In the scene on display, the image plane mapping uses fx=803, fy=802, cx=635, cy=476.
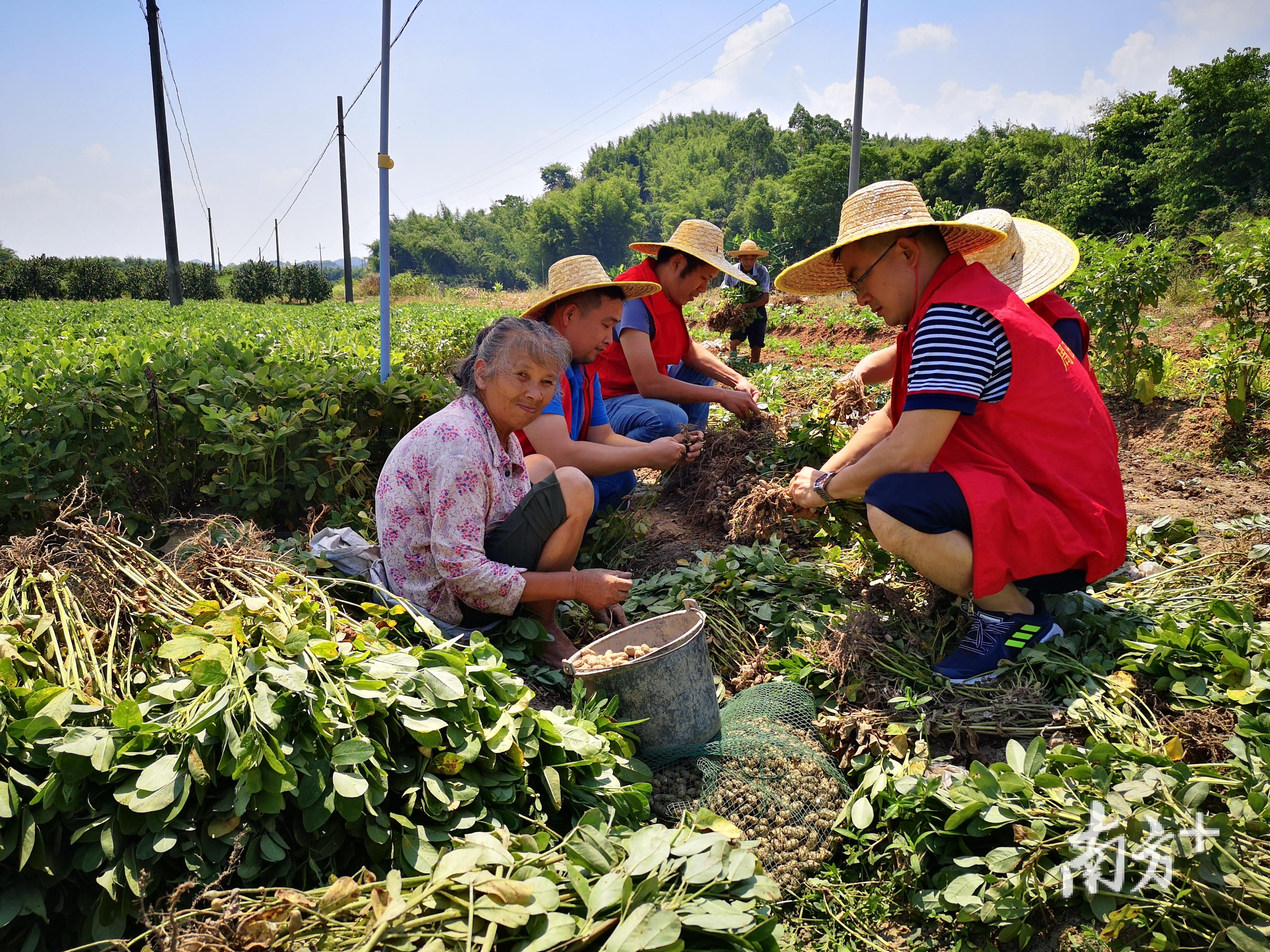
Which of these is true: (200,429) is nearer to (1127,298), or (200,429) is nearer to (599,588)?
(599,588)

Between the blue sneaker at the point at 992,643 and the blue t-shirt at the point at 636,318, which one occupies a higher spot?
the blue t-shirt at the point at 636,318

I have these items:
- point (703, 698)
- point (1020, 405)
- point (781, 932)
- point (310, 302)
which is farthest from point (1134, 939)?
point (310, 302)

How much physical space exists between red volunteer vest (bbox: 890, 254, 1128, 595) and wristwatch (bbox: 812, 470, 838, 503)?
0.44m

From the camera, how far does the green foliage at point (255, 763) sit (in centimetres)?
143

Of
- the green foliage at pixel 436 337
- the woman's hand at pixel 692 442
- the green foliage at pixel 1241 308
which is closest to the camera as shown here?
the woman's hand at pixel 692 442

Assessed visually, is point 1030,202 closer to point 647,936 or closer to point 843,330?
point 843,330

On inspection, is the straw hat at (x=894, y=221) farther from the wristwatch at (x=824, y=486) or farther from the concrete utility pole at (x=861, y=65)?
the concrete utility pole at (x=861, y=65)

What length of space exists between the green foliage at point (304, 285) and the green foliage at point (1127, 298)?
43.4 meters

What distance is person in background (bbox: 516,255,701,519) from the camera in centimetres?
337

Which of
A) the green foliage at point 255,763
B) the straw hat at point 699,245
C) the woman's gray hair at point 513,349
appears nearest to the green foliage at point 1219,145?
the straw hat at point 699,245

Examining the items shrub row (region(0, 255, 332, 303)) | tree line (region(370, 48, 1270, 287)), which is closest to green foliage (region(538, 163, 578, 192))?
tree line (region(370, 48, 1270, 287))

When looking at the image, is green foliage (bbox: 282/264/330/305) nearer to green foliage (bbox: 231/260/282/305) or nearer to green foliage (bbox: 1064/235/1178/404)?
green foliage (bbox: 231/260/282/305)

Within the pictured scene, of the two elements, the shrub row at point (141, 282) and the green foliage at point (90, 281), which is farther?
the green foliage at point (90, 281)

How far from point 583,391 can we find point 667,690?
70.9 inches
